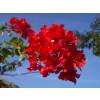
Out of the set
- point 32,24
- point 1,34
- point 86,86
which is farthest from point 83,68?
point 1,34

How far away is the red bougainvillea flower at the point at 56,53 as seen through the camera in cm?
193

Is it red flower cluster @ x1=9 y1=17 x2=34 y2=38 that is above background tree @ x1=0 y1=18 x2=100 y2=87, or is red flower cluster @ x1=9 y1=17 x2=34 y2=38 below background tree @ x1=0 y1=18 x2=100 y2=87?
above

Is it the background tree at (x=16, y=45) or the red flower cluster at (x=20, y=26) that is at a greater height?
the red flower cluster at (x=20, y=26)

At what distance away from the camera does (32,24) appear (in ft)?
6.61

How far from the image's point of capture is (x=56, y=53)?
1.93m

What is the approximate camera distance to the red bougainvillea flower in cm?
193

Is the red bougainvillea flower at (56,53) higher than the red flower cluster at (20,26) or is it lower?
lower

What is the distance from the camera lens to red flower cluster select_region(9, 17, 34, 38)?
1991 millimetres

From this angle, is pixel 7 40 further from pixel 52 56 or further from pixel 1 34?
pixel 52 56

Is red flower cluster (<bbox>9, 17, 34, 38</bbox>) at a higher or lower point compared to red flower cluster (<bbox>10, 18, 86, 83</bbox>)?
higher

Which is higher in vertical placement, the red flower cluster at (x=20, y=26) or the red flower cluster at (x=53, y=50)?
the red flower cluster at (x=20, y=26)
